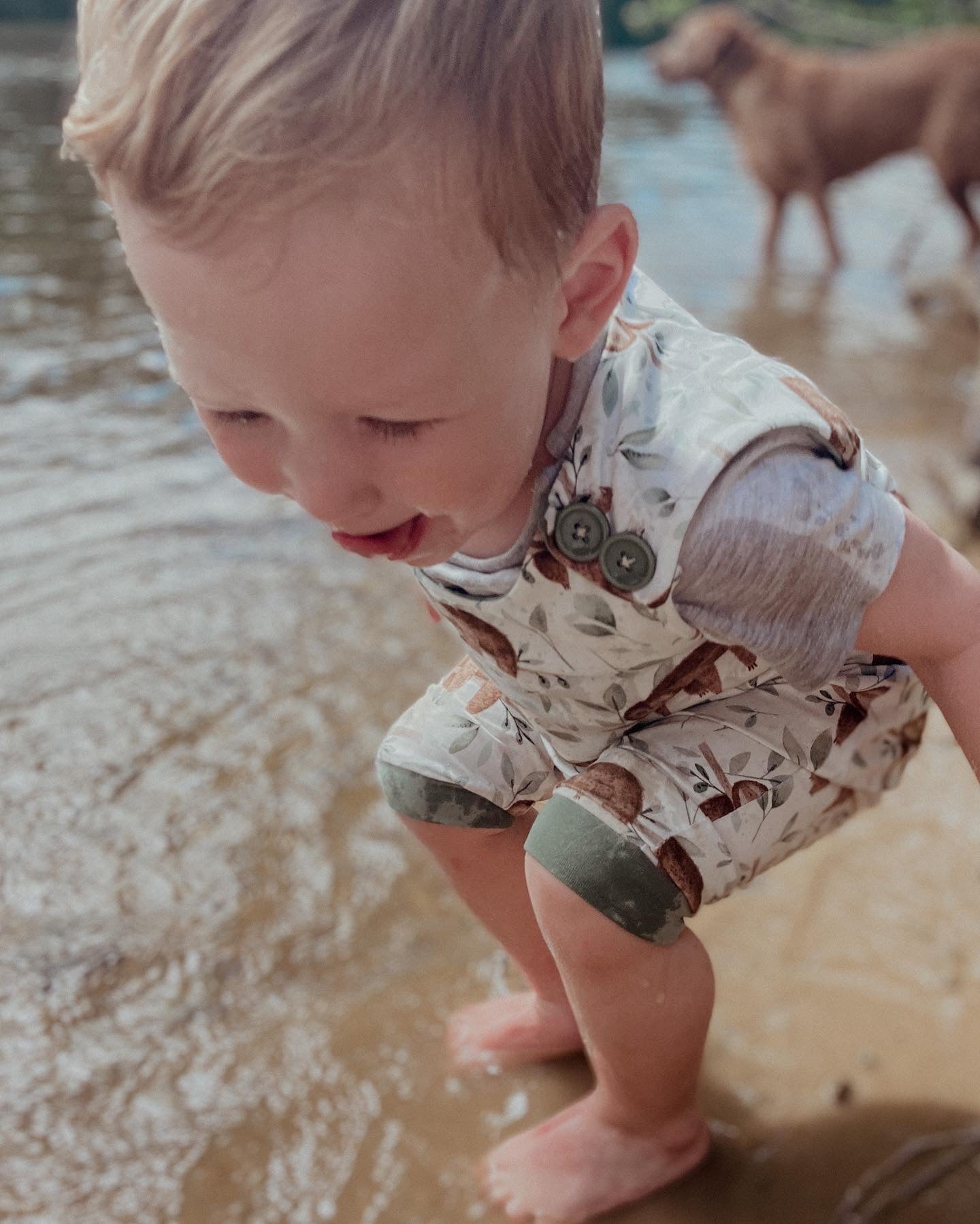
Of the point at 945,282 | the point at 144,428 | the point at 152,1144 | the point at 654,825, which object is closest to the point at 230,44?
the point at 654,825

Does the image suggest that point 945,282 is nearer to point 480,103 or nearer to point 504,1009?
point 504,1009

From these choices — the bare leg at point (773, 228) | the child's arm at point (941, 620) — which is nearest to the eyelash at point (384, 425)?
the child's arm at point (941, 620)

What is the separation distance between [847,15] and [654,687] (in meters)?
13.1

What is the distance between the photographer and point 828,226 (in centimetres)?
622

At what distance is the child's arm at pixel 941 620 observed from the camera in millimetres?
1145

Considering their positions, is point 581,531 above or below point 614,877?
above

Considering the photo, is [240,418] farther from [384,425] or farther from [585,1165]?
[585,1165]

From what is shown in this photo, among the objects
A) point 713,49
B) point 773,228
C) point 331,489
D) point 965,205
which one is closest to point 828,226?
point 773,228

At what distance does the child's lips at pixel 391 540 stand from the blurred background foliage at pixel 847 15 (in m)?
8.98

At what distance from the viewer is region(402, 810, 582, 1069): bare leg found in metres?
1.50

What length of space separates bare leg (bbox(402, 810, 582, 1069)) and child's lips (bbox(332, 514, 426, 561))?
0.44m

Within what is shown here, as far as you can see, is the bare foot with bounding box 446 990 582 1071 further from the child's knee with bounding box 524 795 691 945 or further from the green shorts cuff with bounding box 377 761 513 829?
the child's knee with bounding box 524 795 691 945

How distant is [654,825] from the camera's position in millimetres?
1260

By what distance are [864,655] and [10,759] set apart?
1.41 m
